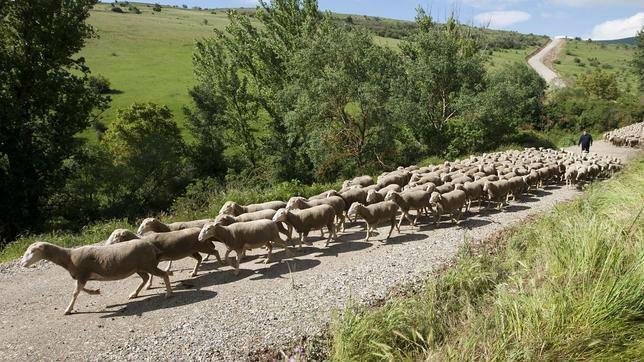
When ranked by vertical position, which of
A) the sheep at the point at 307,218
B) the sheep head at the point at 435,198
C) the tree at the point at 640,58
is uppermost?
the tree at the point at 640,58

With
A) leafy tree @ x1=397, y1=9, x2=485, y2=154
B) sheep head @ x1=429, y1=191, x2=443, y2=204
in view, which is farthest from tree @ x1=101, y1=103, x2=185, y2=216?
sheep head @ x1=429, y1=191, x2=443, y2=204

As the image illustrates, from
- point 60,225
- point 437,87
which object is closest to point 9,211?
point 60,225

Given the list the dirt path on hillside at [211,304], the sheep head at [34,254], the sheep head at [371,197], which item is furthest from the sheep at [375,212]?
the sheep head at [34,254]

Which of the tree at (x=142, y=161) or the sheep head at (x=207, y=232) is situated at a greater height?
the sheep head at (x=207, y=232)

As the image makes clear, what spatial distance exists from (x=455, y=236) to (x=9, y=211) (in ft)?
81.3

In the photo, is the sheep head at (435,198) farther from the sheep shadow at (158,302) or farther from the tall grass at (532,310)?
the sheep shadow at (158,302)

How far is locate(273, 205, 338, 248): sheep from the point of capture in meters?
12.5

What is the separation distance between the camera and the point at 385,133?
32062 mm

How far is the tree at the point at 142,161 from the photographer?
34844 millimetres

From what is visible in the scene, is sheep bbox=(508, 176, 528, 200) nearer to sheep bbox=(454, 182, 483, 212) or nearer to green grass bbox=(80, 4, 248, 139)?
sheep bbox=(454, 182, 483, 212)

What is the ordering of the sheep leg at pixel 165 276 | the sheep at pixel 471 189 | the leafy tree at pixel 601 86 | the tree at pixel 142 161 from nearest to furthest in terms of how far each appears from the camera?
the sheep leg at pixel 165 276, the sheep at pixel 471 189, the tree at pixel 142 161, the leafy tree at pixel 601 86

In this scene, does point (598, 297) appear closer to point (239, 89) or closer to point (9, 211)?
point (9, 211)

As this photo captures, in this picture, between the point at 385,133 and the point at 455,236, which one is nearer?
the point at 455,236

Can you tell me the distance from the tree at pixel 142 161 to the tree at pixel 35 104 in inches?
326
